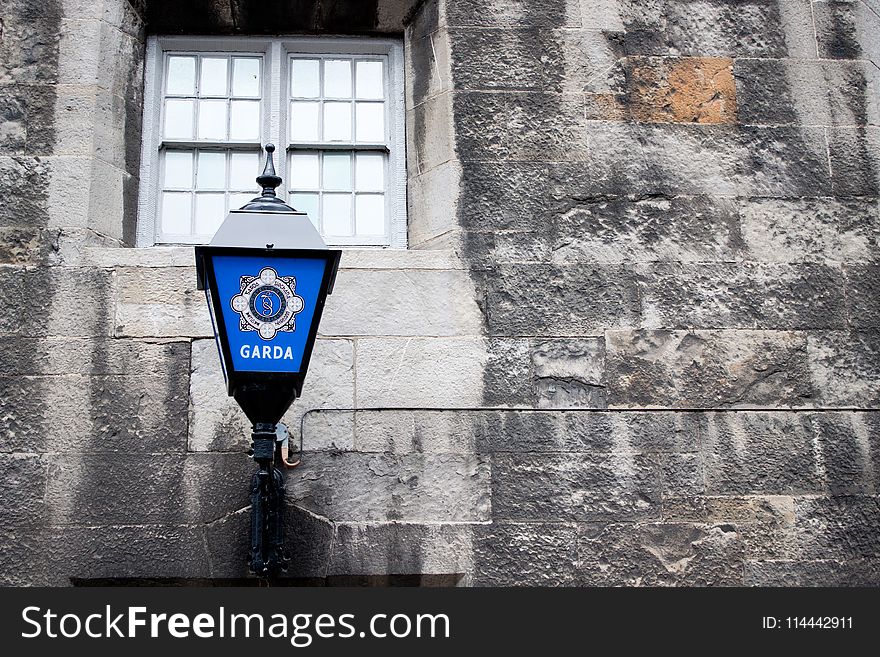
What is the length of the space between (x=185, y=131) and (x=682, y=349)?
244 cm

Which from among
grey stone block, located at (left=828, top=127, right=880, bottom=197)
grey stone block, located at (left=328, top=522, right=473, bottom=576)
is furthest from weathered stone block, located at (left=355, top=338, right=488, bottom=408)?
grey stone block, located at (left=828, top=127, right=880, bottom=197)

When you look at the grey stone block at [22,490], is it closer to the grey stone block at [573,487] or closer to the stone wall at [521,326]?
the stone wall at [521,326]

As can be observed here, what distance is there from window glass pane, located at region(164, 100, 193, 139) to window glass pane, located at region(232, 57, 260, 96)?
23cm

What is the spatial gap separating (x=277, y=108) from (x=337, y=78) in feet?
1.10

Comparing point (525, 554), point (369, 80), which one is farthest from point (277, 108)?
point (525, 554)

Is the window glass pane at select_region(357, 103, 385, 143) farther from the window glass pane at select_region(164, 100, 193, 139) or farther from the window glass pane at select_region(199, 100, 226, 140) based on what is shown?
the window glass pane at select_region(164, 100, 193, 139)

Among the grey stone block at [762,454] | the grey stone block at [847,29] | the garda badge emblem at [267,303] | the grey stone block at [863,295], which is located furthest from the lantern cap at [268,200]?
the grey stone block at [847,29]

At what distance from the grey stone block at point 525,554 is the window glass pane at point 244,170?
193 centimetres

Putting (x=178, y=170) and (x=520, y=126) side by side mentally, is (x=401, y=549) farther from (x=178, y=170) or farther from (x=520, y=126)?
(x=178, y=170)

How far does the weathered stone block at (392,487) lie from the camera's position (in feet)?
15.7

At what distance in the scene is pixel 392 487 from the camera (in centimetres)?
482

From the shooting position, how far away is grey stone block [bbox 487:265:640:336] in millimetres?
5086

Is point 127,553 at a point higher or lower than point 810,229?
lower
